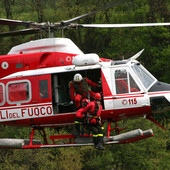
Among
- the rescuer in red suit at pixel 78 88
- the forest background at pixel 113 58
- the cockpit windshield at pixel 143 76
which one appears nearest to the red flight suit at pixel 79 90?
the rescuer in red suit at pixel 78 88

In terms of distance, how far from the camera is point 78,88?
41.6ft

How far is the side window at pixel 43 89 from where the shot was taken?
12.9 metres

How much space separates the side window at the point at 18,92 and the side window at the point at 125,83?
9.42 ft

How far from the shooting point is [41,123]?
1316 centimetres

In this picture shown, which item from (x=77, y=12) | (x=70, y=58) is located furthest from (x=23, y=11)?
(x=70, y=58)

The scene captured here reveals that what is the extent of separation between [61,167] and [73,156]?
1.89m

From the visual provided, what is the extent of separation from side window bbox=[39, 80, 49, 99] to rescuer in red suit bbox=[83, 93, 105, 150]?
1.43 m

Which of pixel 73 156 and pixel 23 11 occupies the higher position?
pixel 23 11

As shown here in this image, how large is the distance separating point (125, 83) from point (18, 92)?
137 inches

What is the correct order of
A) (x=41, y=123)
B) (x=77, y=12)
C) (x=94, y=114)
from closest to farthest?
(x=94, y=114) < (x=41, y=123) < (x=77, y=12)

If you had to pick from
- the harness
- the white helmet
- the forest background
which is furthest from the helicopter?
the forest background

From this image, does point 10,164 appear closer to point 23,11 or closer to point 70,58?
point 23,11

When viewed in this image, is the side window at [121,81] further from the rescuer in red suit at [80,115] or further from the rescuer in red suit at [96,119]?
the rescuer in red suit at [80,115]

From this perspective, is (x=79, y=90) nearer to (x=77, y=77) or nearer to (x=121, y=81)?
(x=77, y=77)
